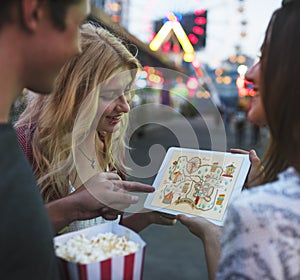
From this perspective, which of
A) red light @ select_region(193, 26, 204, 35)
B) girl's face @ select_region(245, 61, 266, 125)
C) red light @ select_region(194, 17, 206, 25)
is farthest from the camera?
red light @ select_region(193, 26, 204, 35)

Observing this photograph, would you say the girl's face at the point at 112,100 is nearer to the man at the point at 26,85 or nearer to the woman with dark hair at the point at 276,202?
the man at the point at 26,85

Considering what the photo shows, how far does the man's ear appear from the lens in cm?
72

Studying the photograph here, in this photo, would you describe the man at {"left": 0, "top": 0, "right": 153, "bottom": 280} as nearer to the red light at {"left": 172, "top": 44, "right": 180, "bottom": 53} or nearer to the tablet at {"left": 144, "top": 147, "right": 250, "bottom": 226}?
the tablet at {"left": 144, "top": 147, "right": 250, "bottom": 226}

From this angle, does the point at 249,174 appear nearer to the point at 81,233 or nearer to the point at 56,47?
the point at 81,233

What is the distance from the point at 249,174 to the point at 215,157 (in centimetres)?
14

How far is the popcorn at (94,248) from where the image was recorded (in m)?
0.85

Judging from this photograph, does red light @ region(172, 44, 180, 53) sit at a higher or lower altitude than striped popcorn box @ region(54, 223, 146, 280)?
lower

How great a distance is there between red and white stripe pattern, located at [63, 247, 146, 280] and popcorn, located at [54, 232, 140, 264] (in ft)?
0.04

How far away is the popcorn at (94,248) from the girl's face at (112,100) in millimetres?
743

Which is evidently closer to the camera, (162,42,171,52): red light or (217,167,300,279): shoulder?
(217,167,300,279): shoulder

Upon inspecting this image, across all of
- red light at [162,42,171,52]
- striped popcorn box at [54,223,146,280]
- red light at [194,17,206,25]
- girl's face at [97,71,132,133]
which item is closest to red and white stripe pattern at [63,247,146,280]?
striped popcorn box at [54,223,146,280]

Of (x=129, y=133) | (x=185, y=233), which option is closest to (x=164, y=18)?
(x=185, y=233)

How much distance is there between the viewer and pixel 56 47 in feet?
2.57

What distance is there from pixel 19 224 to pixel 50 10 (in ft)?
1.44
